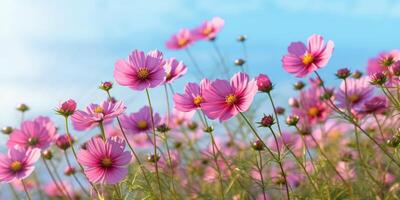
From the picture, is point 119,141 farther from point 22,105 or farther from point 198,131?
point 198,131

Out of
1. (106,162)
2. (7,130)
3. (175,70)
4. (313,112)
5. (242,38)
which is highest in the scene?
(242,38)

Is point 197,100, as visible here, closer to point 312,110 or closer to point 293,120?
point 293,120

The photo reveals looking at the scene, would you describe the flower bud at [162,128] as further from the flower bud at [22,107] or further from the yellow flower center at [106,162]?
the flower bud at [22,107]

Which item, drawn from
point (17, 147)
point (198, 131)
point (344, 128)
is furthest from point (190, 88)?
point (344, 128)

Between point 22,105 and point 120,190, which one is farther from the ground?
point 22,105

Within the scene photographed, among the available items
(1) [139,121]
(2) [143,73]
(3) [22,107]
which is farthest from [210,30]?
(2) [143,73]

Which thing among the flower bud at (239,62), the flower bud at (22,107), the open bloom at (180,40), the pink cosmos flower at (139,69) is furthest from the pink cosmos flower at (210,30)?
the pink cosmos flower at (139,69)
